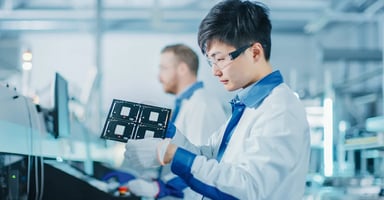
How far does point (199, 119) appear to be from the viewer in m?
2.72

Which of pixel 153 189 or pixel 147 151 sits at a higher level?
pixel 147 151

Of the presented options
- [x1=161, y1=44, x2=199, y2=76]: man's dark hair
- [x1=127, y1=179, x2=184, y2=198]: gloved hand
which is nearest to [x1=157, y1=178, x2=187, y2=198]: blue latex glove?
[x1=127, y1=179, x2=184, y2=198]: gloved hand

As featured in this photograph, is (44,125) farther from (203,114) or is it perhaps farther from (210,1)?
(210,1)

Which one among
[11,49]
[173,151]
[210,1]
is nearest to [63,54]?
[11,49]

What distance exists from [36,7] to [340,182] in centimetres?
629

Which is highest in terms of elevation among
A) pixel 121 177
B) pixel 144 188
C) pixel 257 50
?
pixel 257 50

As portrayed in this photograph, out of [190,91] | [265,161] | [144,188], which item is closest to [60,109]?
[144,188]

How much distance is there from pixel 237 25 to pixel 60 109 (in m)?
1.24

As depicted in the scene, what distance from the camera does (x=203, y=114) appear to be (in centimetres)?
274

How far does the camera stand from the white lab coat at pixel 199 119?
105 inches

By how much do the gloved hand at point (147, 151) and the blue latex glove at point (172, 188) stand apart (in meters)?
1.11

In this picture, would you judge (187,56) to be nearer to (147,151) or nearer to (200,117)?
(200,117)

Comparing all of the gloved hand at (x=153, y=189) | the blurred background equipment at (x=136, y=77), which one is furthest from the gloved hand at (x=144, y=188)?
the blurred background equipment at (x=136, y=77)

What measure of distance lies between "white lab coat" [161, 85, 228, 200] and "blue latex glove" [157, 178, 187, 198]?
0.08ft
